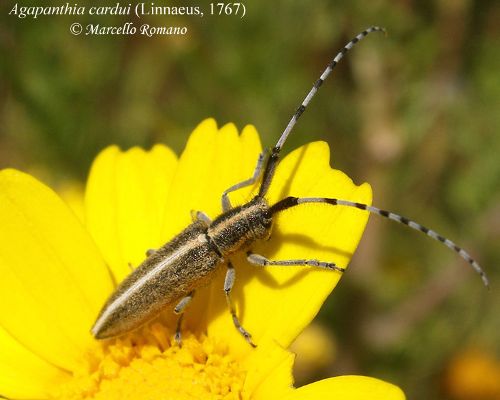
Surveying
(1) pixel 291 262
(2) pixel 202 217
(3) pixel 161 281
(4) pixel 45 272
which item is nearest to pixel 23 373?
(4) pixel 45 272

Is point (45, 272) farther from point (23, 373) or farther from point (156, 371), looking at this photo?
point (156, 371)

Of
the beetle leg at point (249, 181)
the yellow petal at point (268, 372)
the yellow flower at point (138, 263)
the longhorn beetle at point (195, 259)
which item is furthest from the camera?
the beetle leg at point (249, 181)

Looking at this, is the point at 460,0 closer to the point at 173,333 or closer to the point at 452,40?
the point at 452,40

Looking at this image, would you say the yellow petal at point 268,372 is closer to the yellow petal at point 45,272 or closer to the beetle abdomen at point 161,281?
the beetle abdomen at point 161,281

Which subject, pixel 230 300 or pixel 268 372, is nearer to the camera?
pixel 268 372

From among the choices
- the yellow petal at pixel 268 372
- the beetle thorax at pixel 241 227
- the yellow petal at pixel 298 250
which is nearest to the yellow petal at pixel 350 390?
the yellow petal at pixel 268 372

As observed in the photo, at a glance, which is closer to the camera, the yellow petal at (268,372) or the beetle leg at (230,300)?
the yellow petal at (268,372)

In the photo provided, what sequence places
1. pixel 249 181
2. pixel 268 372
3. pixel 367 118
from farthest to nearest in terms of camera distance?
pixel 367 118
pixel 249 181
pixel 268 372

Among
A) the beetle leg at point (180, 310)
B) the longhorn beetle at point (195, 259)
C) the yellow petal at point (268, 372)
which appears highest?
the longhorn beetle at point (195, 259)
